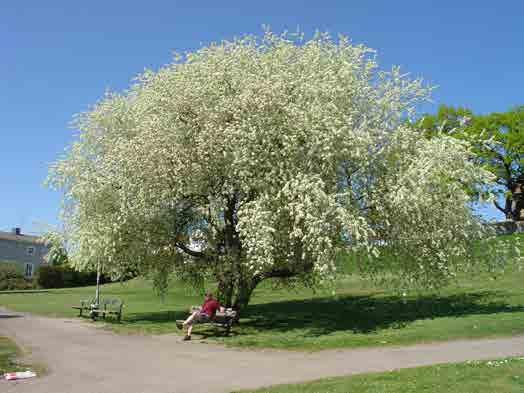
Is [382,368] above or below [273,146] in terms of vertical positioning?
below

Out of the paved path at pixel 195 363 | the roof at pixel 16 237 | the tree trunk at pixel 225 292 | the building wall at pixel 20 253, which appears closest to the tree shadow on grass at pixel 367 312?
the tree trunk at pixel 225 292

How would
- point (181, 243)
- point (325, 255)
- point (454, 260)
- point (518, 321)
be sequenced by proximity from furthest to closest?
point (181, 243) < point (454, 260) < point (325, 255) < point (518, 321)

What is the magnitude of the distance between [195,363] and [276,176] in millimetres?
7791

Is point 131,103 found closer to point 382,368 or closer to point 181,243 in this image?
point 181,243

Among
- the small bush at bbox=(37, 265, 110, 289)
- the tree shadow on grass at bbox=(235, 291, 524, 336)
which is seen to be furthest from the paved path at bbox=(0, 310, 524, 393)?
the small bush at bbox=(37, 265, 110, 289)

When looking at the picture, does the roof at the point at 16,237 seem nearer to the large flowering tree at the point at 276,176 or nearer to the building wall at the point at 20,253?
the building wall at the point at 20,253

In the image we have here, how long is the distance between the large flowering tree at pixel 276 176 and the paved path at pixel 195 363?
4145 millimetres

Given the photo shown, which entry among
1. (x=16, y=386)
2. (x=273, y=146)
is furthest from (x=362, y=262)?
(x=16, y=386)

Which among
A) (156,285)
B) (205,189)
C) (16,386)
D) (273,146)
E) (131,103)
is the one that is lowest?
(16,386)

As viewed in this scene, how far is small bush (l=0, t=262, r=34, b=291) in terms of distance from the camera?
64.1 meters

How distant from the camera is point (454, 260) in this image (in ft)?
65.5

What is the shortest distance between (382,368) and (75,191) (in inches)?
554

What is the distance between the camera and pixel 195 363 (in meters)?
12.3

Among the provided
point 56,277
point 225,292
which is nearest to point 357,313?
point 225,292
